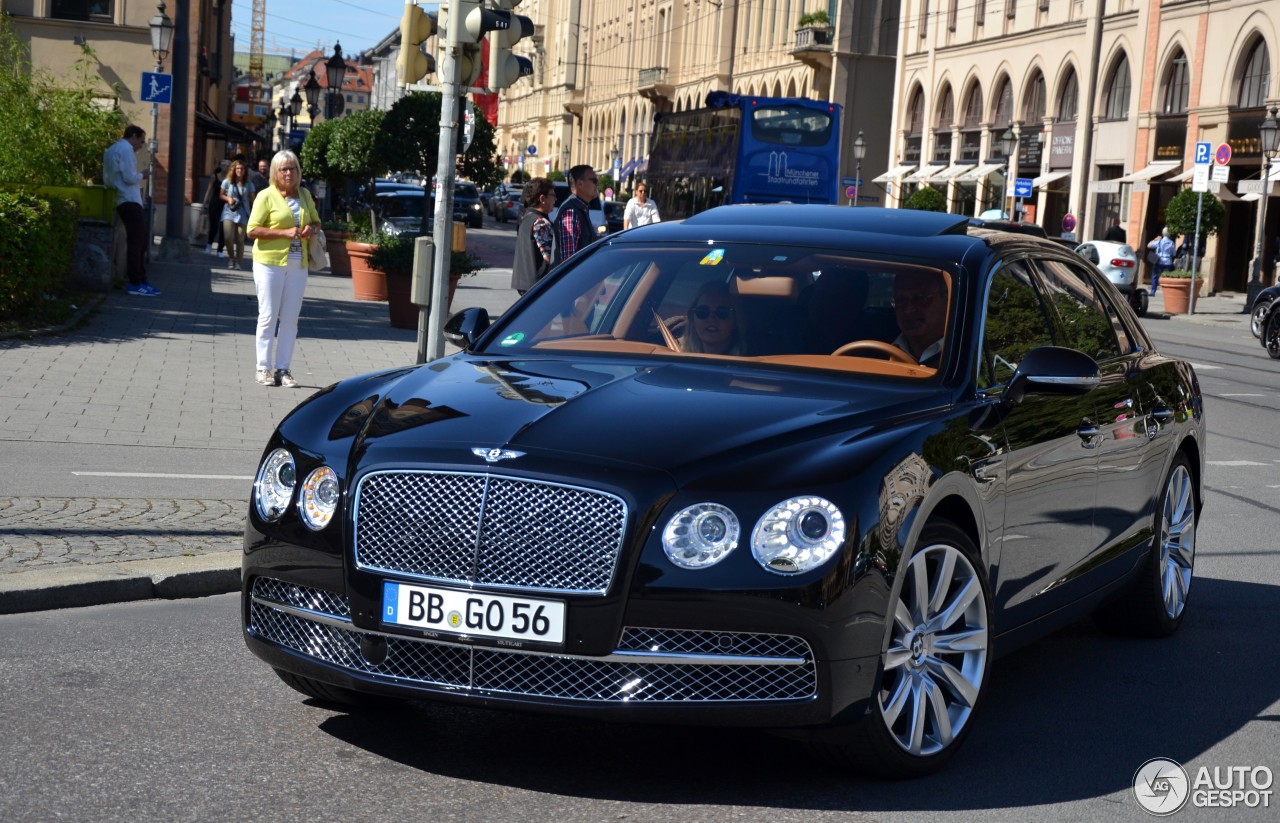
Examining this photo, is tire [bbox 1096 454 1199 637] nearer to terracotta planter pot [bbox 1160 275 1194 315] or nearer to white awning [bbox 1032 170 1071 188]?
terracotta planter pot [bbox 1160 275 1194 315]

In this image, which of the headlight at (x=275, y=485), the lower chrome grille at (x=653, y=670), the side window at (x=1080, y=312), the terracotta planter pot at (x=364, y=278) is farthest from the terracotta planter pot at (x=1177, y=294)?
the lower chrome grille at (x=653, y=670)

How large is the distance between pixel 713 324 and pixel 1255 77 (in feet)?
150

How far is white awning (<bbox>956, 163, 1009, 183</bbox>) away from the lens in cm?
6284

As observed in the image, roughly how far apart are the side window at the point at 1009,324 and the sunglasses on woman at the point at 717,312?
2.73 ft

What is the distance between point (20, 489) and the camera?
8.86 meters

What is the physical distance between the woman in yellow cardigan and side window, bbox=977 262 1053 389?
27.8 feet

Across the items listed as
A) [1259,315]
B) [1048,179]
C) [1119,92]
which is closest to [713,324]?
[1259,315]

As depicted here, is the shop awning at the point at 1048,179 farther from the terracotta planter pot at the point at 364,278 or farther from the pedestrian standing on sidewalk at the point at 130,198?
the pedestrian standing on sidewalk at the point at 130,198

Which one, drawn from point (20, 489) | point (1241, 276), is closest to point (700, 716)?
point (20, 489)

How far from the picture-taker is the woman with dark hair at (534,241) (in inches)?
560

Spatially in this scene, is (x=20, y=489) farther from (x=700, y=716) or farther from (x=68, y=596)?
(x=700, y=716)

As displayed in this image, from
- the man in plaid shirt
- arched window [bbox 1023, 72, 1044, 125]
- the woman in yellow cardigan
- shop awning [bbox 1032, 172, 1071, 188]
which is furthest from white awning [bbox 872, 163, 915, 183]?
the woman in yellow cardigan

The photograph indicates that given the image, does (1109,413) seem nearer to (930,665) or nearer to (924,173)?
(930,665)

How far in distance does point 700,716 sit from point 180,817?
129 centimetres
